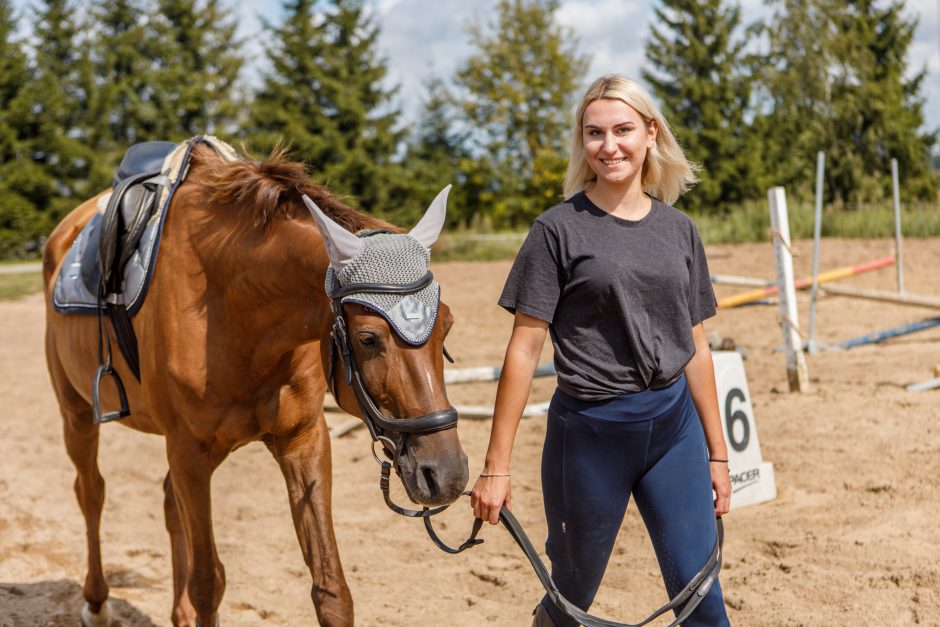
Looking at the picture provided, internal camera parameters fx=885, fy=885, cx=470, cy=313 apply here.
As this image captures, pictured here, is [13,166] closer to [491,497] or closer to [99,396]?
[99,396]

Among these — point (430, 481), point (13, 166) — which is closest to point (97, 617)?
point (430, 481)

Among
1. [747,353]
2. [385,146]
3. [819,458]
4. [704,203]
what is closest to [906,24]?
[704,203]

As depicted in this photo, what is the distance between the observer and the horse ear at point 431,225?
8.23ft

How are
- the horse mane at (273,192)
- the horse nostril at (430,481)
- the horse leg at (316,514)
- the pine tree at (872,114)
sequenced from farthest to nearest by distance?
the pine tree at (872,114), the horse leg at (316,514), the horse mane at (273,192), the horse nostril at (430,481)

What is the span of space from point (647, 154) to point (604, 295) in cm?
49

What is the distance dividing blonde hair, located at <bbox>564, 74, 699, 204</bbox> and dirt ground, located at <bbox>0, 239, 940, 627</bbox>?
1866mm

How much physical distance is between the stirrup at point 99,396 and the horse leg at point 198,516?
53cm

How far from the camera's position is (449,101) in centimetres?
3189

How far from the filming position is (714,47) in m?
31.1

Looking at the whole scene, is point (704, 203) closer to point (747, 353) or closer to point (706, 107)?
point (706, 107)

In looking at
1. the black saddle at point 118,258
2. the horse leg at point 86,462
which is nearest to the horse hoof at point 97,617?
the horse leg at point 86,462

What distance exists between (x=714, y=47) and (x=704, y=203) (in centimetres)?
582

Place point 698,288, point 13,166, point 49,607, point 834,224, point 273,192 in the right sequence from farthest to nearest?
point 13,166
point 834,224
point 49,607
point 273,192
point 698,288

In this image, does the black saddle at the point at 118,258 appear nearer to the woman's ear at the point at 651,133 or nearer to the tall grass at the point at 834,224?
the woman's ear at the point at 651,133
